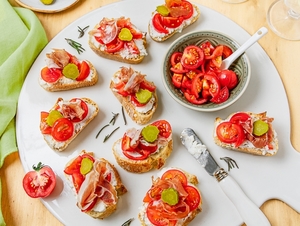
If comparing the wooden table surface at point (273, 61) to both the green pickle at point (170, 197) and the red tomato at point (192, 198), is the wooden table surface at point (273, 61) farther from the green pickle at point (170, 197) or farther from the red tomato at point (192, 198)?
the green pickle at point (170, 197)

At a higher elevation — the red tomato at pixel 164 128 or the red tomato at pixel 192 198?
the red tomato at pixel 164 128

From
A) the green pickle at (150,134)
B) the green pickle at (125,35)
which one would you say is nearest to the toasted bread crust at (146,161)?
the green pickle at (150,134)

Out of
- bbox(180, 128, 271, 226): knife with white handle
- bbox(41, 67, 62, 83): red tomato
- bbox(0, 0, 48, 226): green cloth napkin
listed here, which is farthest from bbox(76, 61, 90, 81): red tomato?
bbox(180, 128, 271, 226): knife with white handle

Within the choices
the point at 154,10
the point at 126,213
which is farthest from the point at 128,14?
the point at 126,213

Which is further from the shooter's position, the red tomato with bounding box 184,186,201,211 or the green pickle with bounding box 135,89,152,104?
the green pickle with bounding box 135,89,152,104

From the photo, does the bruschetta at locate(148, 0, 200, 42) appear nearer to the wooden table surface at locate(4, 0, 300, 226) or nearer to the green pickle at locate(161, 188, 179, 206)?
the wooden table surface at locate(4, 0, 300, 226)

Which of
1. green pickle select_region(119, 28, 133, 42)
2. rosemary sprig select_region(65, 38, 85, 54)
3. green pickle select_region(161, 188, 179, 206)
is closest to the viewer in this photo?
green pickle select_region(161, 188, 179, 206)
